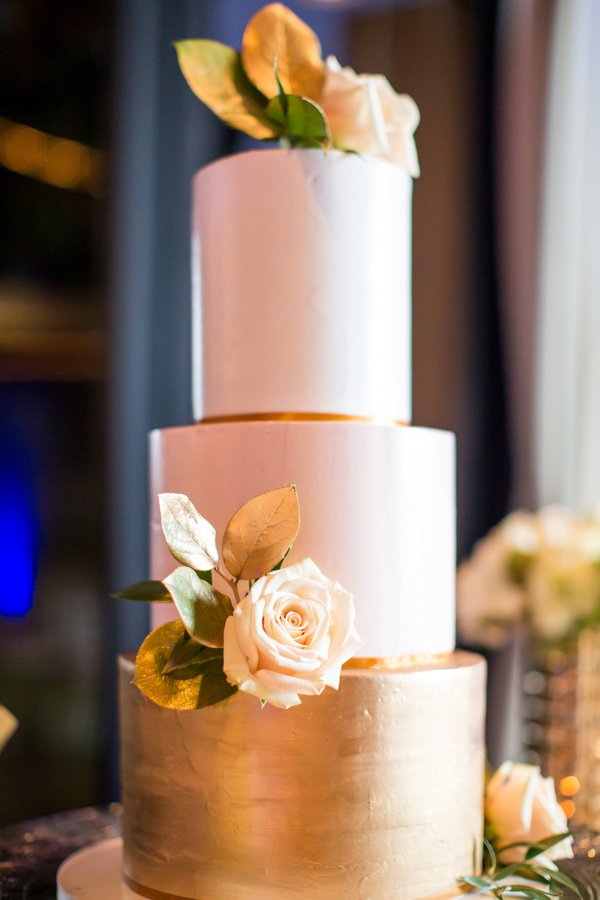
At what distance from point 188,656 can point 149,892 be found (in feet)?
0.87

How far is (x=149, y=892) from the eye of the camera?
0.99m

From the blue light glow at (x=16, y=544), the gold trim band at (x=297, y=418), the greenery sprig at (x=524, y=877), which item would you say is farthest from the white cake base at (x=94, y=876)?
the blue light glow at (x=16, y=544)

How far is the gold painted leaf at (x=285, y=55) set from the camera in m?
1.13

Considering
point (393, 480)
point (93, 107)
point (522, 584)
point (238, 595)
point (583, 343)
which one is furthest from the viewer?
point (93, 107)

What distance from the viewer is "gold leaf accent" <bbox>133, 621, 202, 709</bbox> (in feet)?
2.98

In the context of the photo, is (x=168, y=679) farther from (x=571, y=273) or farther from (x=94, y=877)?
(x=571, y=273)

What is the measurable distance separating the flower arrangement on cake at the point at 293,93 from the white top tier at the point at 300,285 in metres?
0.03

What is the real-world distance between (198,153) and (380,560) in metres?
1.95

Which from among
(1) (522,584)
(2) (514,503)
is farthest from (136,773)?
(2) (514,503)

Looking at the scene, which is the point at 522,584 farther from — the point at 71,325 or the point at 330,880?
the point at 71,325

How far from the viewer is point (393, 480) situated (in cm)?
103

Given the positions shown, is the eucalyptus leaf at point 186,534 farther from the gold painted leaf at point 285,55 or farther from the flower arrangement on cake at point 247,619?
the gold painted leaf at point 285,55

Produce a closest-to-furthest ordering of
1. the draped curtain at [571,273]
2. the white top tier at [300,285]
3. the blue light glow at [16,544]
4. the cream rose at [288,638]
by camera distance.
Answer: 1. the cream rose at [288,638]
2. the white top tier at [300,285]
3. the draped curtain at [571,273]
4. the blue light glow at [16,544]

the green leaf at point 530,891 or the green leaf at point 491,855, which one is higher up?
the green leaf at point 530,891
